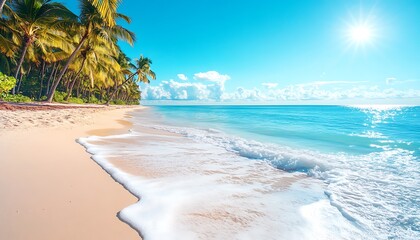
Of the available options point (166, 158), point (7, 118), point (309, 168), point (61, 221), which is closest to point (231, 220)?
point (61, 221)

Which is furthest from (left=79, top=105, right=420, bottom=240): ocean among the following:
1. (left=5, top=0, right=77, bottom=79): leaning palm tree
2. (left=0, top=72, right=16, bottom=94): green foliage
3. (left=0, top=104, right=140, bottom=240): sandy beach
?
(left=5, top=0, right=77, bottom=79): leaning palm tree

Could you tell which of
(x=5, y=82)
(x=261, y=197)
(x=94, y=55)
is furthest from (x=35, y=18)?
(x=261, y=197)

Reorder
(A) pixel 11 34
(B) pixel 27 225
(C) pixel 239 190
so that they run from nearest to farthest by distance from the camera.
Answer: (B) pixel 27 225 → (C) pixel 239 190 → (A) pixel 11 34

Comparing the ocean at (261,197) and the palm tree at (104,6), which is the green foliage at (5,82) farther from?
the ocean at (261,197)

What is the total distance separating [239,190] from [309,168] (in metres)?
2.57

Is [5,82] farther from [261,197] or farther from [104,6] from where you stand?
[261,197]

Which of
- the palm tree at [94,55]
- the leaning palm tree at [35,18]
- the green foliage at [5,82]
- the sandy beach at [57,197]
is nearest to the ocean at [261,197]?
the sandy beach at [57,197]

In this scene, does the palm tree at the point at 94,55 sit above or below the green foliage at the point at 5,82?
above

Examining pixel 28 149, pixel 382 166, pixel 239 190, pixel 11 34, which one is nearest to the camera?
pixel 239 190

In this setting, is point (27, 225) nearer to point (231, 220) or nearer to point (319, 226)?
point (231, 220)

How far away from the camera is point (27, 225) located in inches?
82.7

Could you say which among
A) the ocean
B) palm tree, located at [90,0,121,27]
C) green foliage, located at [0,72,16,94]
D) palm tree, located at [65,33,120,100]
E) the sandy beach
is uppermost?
palm tree, located at [90,0,121,27]

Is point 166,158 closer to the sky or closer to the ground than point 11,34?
closer to the ground

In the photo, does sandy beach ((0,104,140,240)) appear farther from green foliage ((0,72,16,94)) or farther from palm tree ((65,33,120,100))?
palm tree ((65,33,120,100))
